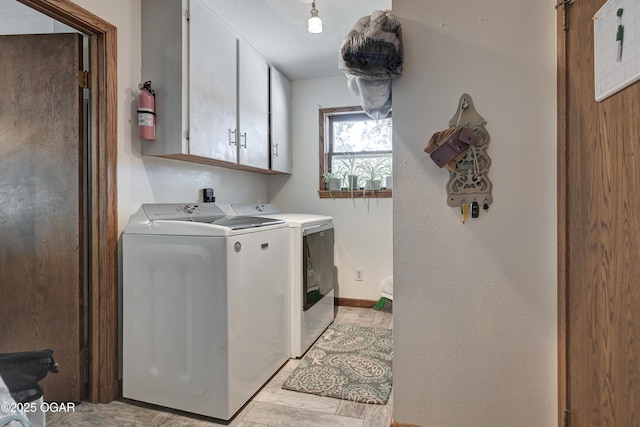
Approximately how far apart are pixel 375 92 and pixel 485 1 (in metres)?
0.52

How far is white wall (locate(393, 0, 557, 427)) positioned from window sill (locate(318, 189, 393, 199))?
6.07 feet

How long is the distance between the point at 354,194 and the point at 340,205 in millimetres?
182

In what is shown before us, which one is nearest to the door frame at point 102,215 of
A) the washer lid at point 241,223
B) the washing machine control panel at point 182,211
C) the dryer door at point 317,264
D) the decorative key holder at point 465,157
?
the washing machine control panel at point 182,211

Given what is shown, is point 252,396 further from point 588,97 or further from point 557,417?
point 588,97

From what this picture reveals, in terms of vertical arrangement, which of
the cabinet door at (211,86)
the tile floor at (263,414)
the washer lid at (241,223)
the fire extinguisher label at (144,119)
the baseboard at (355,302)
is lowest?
the tile floor at (263,414)

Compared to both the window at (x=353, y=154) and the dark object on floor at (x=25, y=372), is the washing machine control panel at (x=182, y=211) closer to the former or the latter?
the dark object on floor at (x=25, y=372)

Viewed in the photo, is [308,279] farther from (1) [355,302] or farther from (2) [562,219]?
(2) [562,219]

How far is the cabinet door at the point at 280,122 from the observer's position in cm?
301

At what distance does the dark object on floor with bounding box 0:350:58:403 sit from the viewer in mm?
840

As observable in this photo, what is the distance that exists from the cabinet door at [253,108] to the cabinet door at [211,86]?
95mm

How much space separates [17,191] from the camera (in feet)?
5.72

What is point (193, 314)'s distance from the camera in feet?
5.32

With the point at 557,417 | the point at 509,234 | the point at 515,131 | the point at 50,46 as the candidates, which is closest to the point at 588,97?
the point at 515,131

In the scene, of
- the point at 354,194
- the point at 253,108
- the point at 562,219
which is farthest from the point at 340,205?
the point at 562,219
